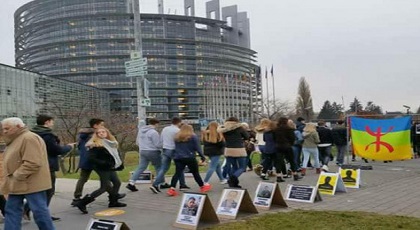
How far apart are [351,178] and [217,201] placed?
3428 mm

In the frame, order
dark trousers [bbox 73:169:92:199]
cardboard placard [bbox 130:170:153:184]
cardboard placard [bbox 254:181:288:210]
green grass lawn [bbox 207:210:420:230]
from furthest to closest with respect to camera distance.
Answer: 1. cardboard placard [bbox 130:170:153:184]
2. dark trousers [bbox 73:169:92:199]
3. cardboard placard [bbox 254:181:288:210]
4. green grass lawn [bbox 207:210:420:230]

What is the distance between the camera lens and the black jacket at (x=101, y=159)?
328 inches

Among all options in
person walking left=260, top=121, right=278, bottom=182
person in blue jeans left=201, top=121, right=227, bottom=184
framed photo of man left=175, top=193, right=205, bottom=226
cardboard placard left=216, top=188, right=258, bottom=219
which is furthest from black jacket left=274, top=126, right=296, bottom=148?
framed photo of man left=175, top=193, right=205, bottom=226

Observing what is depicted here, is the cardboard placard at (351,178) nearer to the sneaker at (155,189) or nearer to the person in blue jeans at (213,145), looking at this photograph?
the person in blue jeans at (213,145)

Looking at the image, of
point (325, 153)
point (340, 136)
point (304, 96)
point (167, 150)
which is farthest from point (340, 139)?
point (304, 96)

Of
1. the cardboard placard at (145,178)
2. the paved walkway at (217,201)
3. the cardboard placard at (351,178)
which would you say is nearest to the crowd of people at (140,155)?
the paved walkway at (217,201)

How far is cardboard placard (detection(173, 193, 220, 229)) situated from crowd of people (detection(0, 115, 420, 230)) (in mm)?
1965

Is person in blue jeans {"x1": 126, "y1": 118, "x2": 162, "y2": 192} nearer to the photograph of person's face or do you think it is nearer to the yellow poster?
the photograph of person's face

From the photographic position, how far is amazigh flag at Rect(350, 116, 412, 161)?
12.8 meters

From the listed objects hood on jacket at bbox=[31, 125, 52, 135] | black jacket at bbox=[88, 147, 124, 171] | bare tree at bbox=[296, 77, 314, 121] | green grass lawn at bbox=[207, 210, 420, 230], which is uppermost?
bare tree at bbox=[296, 77, 314, 121]

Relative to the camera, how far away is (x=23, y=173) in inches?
220

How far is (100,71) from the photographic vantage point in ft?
417

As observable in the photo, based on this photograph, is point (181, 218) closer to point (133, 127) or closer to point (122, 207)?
point (122, 207)

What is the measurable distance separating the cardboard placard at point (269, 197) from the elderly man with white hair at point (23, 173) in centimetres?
376
